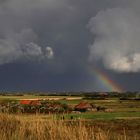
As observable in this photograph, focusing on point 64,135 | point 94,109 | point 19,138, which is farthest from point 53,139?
point 94,109

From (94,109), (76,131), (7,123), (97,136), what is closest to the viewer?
(97,136)

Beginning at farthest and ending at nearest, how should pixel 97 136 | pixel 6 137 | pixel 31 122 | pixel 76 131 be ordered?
pixel 31 122
pixel 6 137
pixel 76 131
pixel 97 136

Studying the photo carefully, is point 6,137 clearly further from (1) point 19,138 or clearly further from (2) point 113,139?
(2) point 113,139

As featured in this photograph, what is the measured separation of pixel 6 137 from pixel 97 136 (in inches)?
122

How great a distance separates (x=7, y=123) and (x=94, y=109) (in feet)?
205

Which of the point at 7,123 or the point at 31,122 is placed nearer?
the point at 31,122

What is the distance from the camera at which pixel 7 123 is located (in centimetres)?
1523

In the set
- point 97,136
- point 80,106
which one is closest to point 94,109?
point 80,106

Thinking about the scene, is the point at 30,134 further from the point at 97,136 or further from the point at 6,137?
the point at 97,136

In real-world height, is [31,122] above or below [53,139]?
above

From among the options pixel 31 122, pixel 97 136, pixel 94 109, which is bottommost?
pixel 97 136

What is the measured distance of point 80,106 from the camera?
81.9 m

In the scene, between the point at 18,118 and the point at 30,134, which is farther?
the point at 18,118

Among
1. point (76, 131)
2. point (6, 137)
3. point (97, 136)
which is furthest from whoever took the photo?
point (6, 137)
